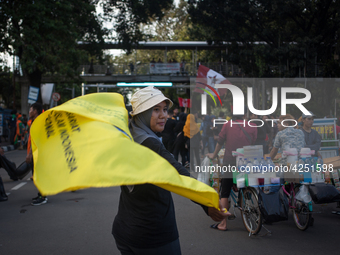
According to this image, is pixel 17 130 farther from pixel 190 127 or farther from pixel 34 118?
pixel 34 118

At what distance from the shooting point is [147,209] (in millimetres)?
2275

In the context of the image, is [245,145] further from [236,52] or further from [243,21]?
[236,52]

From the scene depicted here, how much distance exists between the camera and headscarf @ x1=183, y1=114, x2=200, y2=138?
1142cm

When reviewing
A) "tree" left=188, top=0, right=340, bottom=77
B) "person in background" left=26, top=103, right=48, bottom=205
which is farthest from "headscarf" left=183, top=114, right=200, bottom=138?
"tree" left=188, top=0, right=340, bottom=77

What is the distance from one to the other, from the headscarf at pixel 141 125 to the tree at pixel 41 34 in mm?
20394

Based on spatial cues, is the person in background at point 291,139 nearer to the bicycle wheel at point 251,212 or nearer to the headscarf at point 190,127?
the bicycle wheel at point 251,212

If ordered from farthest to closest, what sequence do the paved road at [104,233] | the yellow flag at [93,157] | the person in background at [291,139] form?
the person in background at [291,139], the paved road at [104,233], the yellow flag at [93,157]

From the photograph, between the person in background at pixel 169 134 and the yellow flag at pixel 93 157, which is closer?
the yellow flag at pixel 93 157

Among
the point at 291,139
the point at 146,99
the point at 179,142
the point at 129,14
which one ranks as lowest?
the point at 179,142

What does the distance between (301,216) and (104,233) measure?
9.68 ft

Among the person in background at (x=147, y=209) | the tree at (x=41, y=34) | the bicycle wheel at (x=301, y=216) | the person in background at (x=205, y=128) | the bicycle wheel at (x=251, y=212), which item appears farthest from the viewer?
the tree at (x=41, y=34)

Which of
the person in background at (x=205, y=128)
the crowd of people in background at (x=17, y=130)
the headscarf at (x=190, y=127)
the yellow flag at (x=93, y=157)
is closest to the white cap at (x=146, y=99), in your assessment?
the yellow flag at (x=93, y=157)

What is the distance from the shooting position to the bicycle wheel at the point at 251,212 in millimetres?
5305

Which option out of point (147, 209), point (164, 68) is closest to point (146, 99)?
point (147, 209)
